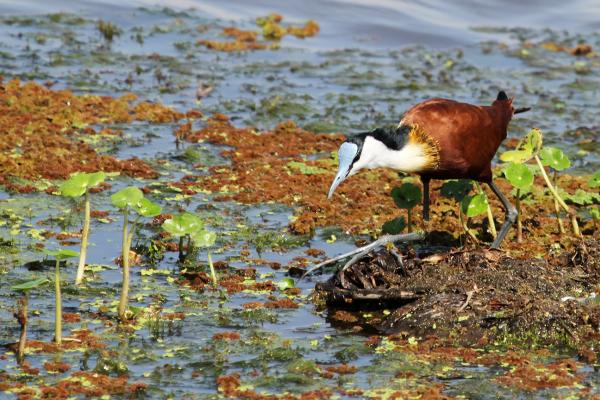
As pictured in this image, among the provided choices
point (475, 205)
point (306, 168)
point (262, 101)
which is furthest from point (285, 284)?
point (262, 101)

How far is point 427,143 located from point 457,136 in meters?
0.23

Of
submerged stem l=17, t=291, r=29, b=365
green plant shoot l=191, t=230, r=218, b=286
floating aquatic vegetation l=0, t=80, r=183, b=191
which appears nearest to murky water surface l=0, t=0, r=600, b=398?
submerged stem l=17, t=291, r=29, b=365

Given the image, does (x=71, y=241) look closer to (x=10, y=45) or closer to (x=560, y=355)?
(x=560, y=355)

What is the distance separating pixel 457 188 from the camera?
811 centimetres

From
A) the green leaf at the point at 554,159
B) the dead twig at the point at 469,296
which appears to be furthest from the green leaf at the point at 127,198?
the green leaf at the point at 554,159

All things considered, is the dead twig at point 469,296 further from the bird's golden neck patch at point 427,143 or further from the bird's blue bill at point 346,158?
the bird's blue bill at point 346,158

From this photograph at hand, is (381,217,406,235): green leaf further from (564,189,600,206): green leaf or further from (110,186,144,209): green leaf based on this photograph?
(110,186,144,209): green leaf

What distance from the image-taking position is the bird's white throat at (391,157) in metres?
7.22

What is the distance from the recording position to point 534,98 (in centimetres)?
1356

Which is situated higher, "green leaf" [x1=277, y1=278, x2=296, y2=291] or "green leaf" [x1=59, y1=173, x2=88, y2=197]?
"green leaf" [x1=59, y1=173, x2=88, y2=197]

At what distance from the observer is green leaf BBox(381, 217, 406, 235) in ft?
26.0

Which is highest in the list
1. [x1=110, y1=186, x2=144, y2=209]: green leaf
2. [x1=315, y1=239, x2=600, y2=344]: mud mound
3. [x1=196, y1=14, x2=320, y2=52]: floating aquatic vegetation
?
[x1=196, y1=14, x2=320, y2=52]: floating aquatic vegetation

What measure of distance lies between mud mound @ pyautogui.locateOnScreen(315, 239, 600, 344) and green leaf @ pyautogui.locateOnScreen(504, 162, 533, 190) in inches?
21.5

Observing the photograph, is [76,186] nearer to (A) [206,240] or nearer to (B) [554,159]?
(A) [206,240]
